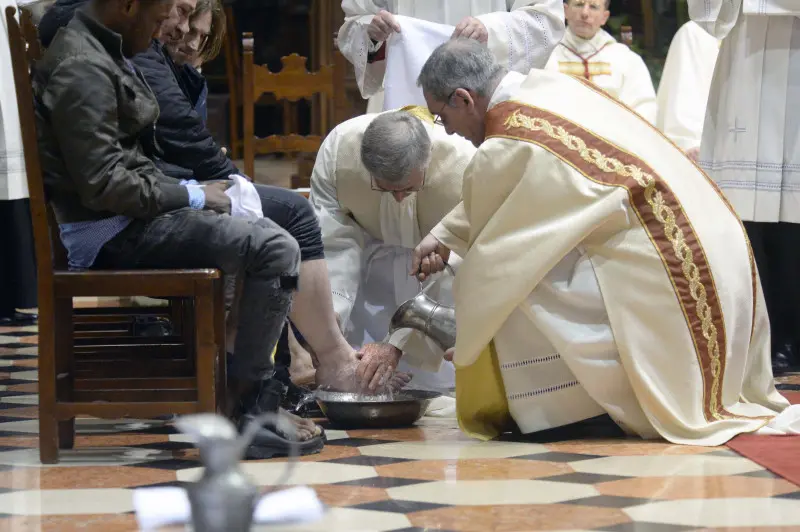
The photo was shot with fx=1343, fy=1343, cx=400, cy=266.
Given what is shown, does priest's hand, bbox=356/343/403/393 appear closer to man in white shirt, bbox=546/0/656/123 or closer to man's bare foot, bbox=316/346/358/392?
man's bare foot, bbox=316/346/358/392

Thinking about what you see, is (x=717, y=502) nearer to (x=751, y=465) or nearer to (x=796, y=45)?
(x=751, y=465)

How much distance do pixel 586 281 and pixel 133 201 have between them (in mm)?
1439

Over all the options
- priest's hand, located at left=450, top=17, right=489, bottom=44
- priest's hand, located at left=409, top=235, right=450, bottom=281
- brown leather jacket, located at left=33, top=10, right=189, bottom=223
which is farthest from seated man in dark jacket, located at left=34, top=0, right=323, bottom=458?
priest's hand, located at left=450, top=17, right=489, bottom=44

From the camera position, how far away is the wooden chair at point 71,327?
3.85m

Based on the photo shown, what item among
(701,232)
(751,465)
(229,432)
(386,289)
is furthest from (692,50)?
(229,432)

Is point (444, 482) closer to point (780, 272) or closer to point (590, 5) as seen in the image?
point (780, 272)

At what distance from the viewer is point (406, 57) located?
580cm

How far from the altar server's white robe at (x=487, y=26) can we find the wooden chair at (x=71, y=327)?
7.03ft

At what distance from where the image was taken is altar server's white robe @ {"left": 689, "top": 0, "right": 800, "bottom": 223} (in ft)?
19.7

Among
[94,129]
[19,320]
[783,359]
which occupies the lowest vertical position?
[19,320]

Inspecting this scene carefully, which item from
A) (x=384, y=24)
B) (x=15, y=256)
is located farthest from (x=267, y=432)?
(x=15, y=256)

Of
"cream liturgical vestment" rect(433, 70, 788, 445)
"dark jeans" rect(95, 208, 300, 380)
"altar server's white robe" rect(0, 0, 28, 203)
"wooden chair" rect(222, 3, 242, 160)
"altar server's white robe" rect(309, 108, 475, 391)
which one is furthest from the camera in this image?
"wooden chair" rect(222, 3, 242, 160)

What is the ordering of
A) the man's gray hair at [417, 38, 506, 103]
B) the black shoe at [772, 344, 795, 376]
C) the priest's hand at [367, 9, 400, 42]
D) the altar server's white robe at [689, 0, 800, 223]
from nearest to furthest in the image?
the man's gray hair at [417, 38, 506, 103], the priest's hand at [367, 9, 400, 42], the black shoe at [772, 344, 795, 376], the altar server's white robe at [689, 0, 800, 223]

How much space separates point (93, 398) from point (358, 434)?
92 cm
